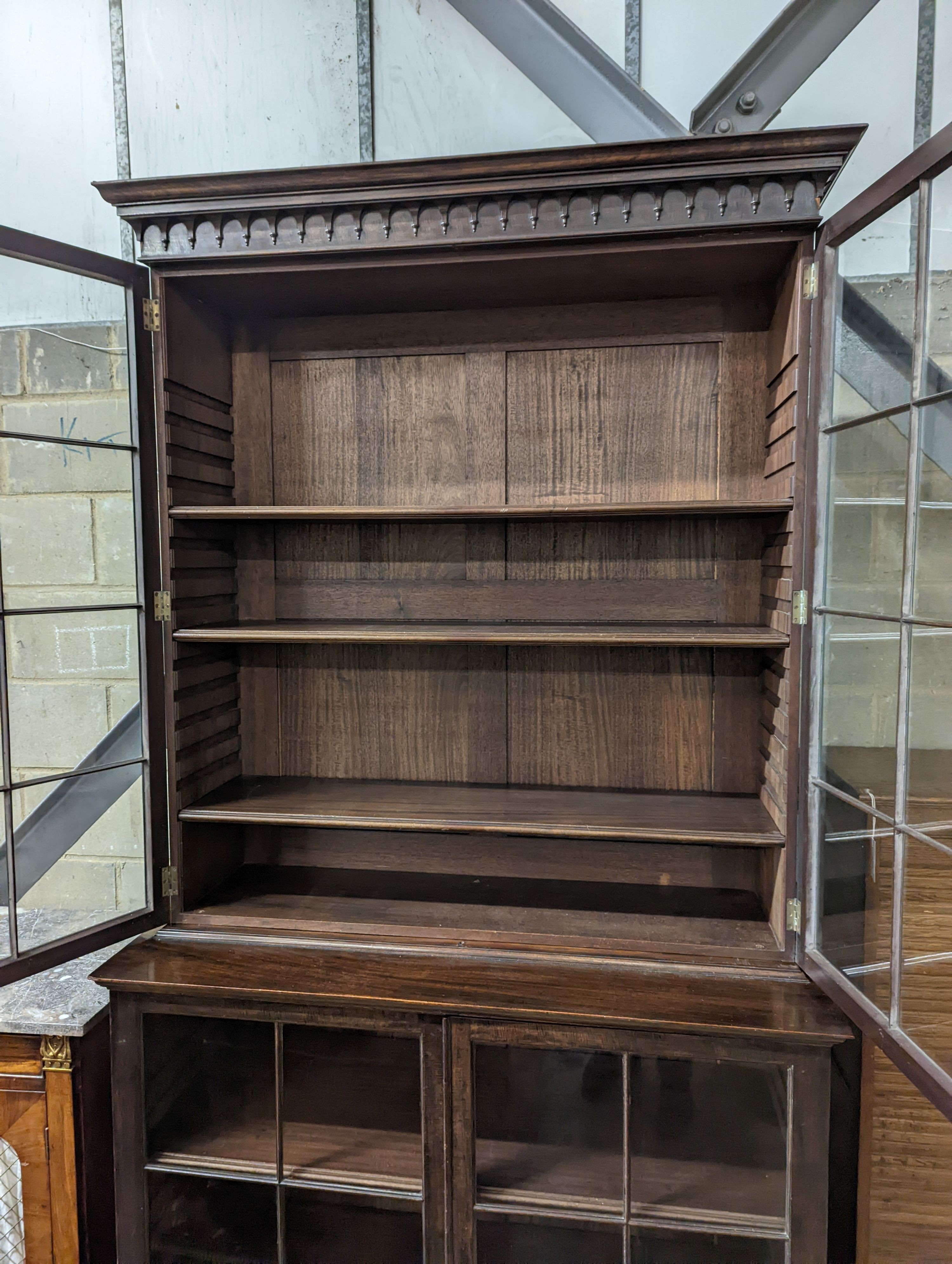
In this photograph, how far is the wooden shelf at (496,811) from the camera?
166 centimetres

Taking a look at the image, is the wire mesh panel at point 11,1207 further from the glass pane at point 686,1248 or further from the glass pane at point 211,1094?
the glass pane at point 686,1248

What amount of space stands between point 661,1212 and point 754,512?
55.9 inches

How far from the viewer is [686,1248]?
4.96 feet

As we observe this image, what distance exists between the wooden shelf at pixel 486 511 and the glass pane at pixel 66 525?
16cm

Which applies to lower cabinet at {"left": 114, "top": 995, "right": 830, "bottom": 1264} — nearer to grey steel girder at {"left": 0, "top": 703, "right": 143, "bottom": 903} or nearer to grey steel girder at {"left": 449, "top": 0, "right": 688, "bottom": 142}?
grey steel girder at {"left": 0, "top": 703, "right": 143, "bottom": 903}

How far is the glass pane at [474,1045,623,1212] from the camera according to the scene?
1.52 metres

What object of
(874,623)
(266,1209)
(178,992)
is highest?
(874,623)

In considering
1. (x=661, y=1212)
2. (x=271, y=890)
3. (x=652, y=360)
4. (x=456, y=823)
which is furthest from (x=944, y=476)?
(x=271, y=890)

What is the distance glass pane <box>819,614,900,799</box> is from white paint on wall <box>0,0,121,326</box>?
2.14 m

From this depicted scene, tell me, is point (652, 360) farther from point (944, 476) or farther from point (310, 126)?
point (310, 126)

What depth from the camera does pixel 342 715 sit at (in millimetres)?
2090

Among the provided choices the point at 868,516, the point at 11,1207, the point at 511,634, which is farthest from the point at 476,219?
the point at 11,1207

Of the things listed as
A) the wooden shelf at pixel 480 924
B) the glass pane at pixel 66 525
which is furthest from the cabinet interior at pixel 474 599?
the glass pane at pixel 66 525

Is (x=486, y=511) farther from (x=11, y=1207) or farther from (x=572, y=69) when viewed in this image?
(x=11, y=1207)
